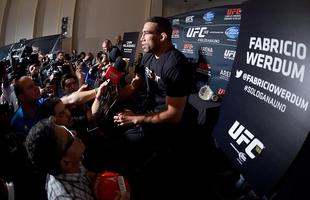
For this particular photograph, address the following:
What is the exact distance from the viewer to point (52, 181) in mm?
1196

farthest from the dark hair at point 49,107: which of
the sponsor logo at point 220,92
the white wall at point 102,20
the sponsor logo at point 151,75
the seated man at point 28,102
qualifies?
the white wall at point 102,20

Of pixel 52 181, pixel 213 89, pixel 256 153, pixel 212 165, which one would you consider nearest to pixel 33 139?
pixel 52 181

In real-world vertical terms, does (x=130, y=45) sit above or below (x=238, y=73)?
above

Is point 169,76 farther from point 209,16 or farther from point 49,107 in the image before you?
point 209,16

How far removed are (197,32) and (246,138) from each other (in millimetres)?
2443

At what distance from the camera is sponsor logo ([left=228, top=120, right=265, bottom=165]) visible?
153 centimetres

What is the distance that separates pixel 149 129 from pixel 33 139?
126cm

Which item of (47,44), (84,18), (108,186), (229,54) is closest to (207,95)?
(229,54)

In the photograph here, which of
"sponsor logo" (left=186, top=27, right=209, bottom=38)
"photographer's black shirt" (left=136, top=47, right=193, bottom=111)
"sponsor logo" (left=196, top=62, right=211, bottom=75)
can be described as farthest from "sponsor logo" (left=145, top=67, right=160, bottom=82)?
"sponsor logo" (left=186, top=27, right=209, bottom=38)

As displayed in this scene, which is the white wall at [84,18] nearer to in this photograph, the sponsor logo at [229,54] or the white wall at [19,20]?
the white wall at [19,20]

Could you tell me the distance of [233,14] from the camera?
10.2 ft

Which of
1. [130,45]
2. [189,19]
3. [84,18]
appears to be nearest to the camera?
[189,19]

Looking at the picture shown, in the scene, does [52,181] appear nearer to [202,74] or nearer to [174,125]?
[174,125]

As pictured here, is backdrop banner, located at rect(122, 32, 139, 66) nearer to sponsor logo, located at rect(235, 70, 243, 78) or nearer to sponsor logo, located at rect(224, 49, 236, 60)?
sponsor logo, located at rect(224, 49, 236, 60)
